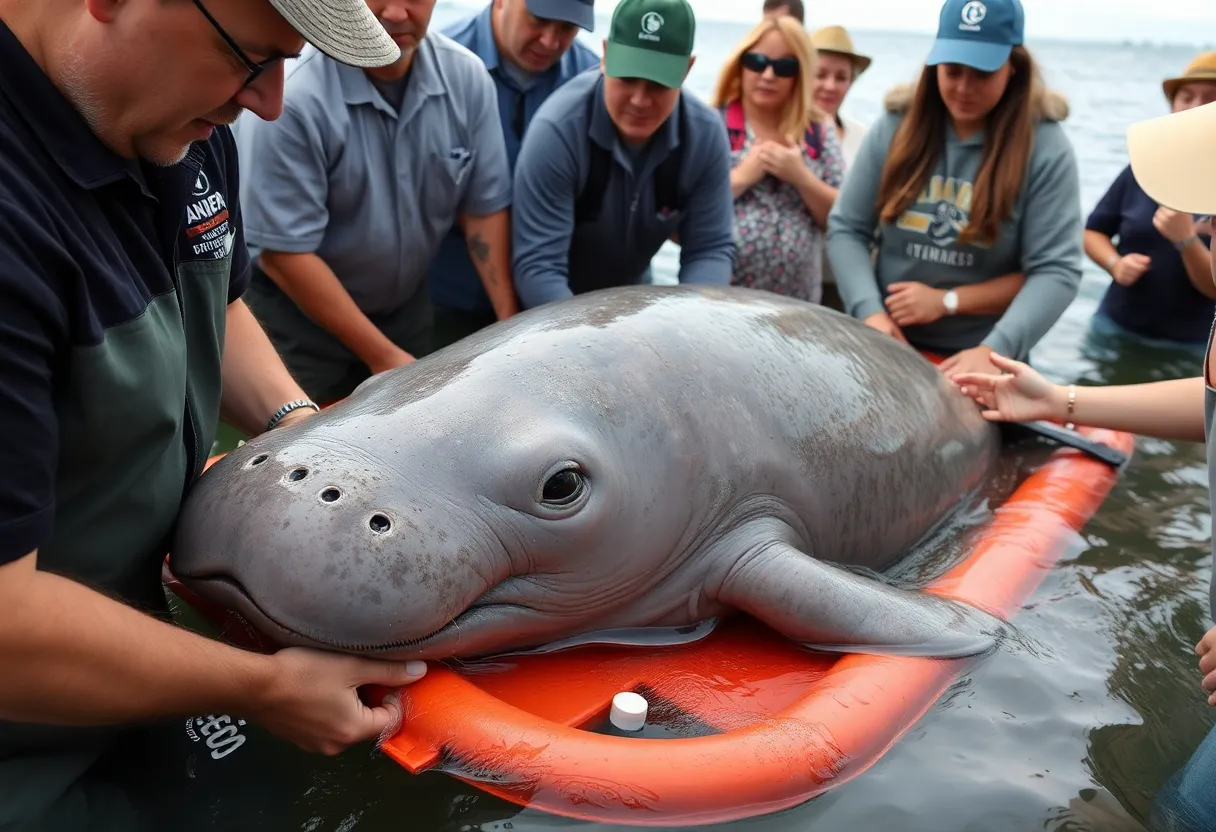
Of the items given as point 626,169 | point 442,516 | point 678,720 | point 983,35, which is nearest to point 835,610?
point 678,720

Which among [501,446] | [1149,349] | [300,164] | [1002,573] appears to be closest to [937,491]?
[1002,573]

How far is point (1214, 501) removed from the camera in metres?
3.75

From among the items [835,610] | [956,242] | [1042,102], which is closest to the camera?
[835,610]

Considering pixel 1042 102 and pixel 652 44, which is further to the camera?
pixel 1042 102

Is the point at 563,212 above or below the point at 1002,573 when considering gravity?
above

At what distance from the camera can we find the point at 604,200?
21.1 ft

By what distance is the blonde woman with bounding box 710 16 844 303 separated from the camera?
7.66 metres

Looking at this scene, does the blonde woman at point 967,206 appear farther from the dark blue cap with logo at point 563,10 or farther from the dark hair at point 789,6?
the dark hair at point 789,6

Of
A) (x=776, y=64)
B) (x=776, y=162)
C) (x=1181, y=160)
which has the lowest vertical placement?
(x=776, y=162)

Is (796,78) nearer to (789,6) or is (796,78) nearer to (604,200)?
(789,6)

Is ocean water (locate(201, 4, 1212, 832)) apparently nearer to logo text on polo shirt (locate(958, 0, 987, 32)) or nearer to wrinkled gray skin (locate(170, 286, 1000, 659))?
wrinkled gray skin (locate(170, 286, 1000, 659))

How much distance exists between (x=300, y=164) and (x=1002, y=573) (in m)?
3.92

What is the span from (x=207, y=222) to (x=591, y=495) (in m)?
1.47

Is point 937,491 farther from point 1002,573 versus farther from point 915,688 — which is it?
point 915,688
